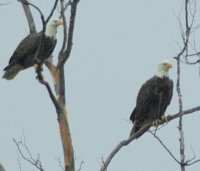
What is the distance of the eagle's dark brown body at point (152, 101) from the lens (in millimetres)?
9028

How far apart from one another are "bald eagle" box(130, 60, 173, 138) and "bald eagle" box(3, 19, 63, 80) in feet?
4.77

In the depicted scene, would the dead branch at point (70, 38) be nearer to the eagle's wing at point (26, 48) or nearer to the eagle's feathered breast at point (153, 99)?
the eagle's feathered breast at point (153, 99)

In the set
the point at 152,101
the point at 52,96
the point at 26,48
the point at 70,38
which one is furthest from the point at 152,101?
the point at 70,38

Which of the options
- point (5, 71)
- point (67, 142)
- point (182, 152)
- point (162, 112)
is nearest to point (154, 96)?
point (162, 112)

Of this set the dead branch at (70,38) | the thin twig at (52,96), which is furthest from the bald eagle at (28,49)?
the dead branch at (70,38)

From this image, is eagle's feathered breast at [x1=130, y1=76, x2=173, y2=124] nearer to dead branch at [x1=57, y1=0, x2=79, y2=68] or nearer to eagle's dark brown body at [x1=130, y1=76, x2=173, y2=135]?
eagle's dark brown body at [x1=130, y1=76, x2=173, y2=135]

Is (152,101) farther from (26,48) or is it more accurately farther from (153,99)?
(26,48)

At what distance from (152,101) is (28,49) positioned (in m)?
2.09

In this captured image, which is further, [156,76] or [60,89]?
[156,76]

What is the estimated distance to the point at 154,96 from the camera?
29.8ft

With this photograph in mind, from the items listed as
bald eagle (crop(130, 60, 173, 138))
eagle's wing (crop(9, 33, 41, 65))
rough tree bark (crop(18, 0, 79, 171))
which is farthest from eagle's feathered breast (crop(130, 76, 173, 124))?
eagle's wing (crop(9, 33, 41, 65))

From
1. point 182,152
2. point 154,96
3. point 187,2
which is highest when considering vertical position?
point 187,2

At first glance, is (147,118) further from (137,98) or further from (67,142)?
(67,142)

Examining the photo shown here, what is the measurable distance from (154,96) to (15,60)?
2407 millimetres
